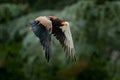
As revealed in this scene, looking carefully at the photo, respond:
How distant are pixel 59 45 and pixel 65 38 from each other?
2.17 m

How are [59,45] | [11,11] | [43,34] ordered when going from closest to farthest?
[43,34], [59,45], [11,11]

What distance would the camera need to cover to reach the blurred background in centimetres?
347

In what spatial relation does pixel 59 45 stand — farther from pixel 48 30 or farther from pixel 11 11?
pixel 48 30

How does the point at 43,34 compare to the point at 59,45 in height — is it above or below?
above

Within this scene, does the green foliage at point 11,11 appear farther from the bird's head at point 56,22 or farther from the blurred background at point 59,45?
the bird's head at point 56,22

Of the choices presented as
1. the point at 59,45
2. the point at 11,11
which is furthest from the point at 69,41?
the point at 11,11

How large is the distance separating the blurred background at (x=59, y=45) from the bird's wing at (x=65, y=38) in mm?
2125

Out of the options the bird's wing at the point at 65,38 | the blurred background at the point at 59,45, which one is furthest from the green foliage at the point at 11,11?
the bird's wing at the point at 65,38

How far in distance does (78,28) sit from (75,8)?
0.52ft

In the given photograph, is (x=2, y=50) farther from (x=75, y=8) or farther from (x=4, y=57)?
(x=75, y=8)

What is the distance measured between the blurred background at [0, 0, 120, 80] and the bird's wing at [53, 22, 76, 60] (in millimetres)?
2125

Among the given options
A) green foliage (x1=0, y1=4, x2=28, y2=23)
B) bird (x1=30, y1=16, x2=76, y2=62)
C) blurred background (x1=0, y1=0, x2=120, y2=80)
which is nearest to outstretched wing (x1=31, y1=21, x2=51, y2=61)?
bird (x1=30, y1=16, x2=76, y2=62)

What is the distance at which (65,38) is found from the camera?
1095 mm

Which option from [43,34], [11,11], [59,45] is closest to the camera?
[43,34]
